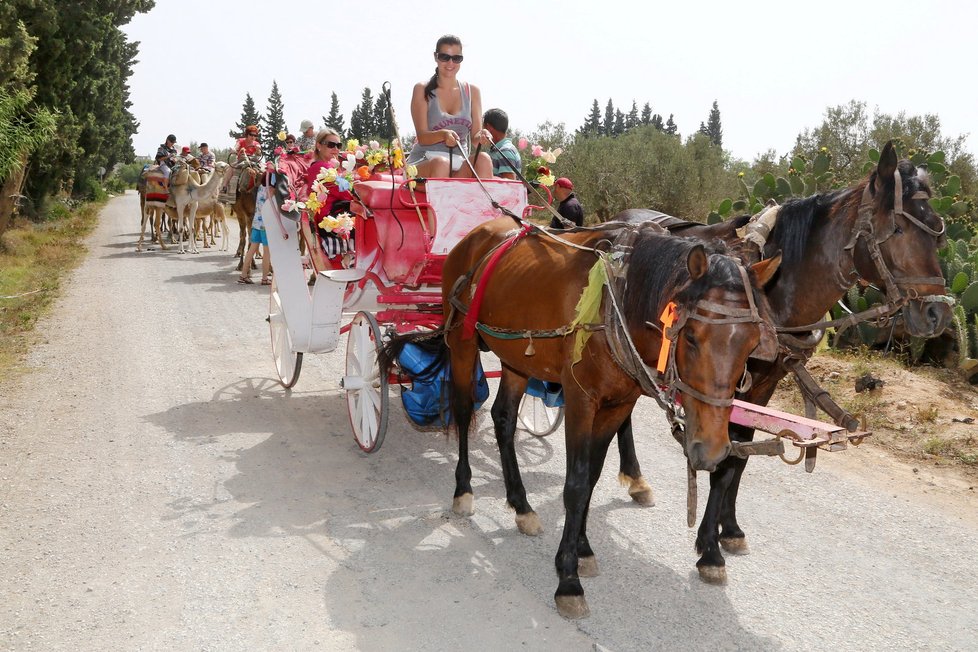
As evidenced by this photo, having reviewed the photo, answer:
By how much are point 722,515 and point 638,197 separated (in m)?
20.4

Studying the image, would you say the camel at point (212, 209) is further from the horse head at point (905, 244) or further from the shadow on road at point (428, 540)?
the horse head at point (905, 244)

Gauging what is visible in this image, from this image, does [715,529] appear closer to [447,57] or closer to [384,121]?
[447,57]

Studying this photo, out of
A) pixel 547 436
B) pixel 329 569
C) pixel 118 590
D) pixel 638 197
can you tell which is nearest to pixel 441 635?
pixel 329 569

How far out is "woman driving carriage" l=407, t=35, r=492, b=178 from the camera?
5.92 meters

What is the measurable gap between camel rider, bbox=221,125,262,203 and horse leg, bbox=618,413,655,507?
36.5 ft

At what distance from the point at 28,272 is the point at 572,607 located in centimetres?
1236

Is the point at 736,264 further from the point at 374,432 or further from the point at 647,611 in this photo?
the point at 374,432

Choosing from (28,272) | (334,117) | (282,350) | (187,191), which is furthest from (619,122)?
(282,350)

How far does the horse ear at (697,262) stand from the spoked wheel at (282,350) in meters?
4.41

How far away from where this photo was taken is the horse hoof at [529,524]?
448 cm

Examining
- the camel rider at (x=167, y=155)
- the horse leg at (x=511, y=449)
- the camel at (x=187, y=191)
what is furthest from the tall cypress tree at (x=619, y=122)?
the horse leg at (x=511, y=449)

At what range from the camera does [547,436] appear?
6.29 m

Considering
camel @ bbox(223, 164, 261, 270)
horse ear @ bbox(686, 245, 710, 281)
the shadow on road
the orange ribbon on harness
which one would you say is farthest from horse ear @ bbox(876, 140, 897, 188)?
camel @ bbox(223, 164, 261, 270)

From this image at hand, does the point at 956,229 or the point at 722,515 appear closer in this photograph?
the point at 722,515
